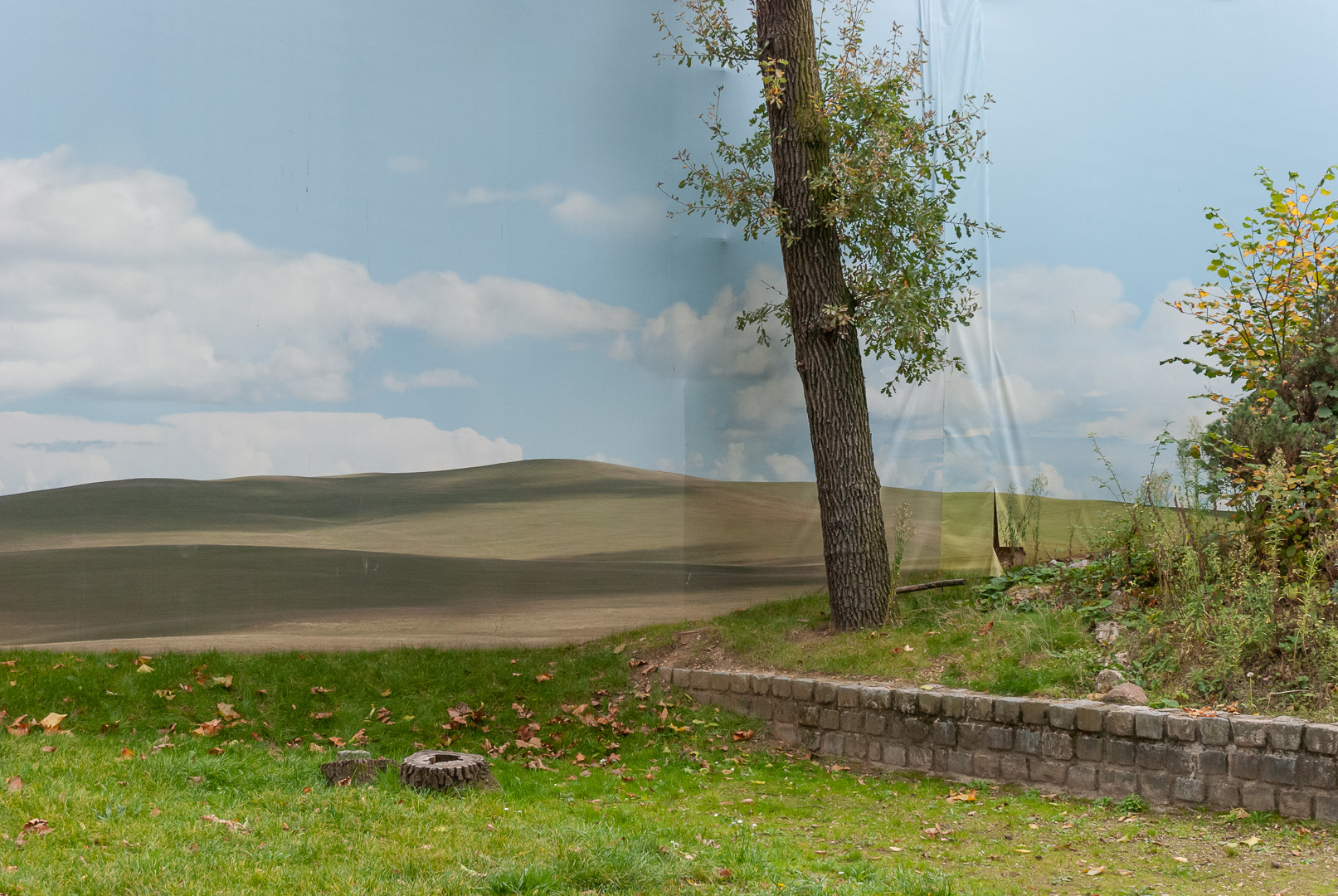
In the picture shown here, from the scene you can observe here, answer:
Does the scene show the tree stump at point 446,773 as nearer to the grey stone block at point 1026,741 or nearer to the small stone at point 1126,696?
the grey stone block at point 1026,741

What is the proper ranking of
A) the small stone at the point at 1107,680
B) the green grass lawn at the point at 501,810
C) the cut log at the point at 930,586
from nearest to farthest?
the green grass lawn at the point at 501,810
the small stone at the point at 1107,680
the cut log at the point at 930,586

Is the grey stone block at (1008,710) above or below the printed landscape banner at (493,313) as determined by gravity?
below

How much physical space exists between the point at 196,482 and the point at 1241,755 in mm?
6092

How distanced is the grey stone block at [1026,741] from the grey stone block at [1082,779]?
171mm

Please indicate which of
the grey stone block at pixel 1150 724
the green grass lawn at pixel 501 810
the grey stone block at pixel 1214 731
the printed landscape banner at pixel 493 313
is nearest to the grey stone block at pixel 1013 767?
the green grass lawn at pixel 501 810

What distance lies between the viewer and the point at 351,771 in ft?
12.9

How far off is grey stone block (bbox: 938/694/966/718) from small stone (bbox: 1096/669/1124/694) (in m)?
0.65

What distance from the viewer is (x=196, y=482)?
609 cm

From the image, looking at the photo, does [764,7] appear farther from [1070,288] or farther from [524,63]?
[1070,288]

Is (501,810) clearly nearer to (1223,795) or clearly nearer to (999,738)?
(999,738)

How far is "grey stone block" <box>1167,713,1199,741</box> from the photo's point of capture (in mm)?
3959

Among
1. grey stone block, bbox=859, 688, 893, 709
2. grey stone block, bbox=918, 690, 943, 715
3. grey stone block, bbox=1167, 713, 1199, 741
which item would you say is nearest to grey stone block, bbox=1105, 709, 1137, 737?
grey stone block, bbox=1167, 713, 1199, 741

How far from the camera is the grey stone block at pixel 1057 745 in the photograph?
14.0 feet

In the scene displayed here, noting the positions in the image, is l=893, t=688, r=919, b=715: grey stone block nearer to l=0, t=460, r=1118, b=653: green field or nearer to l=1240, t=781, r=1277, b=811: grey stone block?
l=1240, t=781, r=1277, b=811: grey stone block
